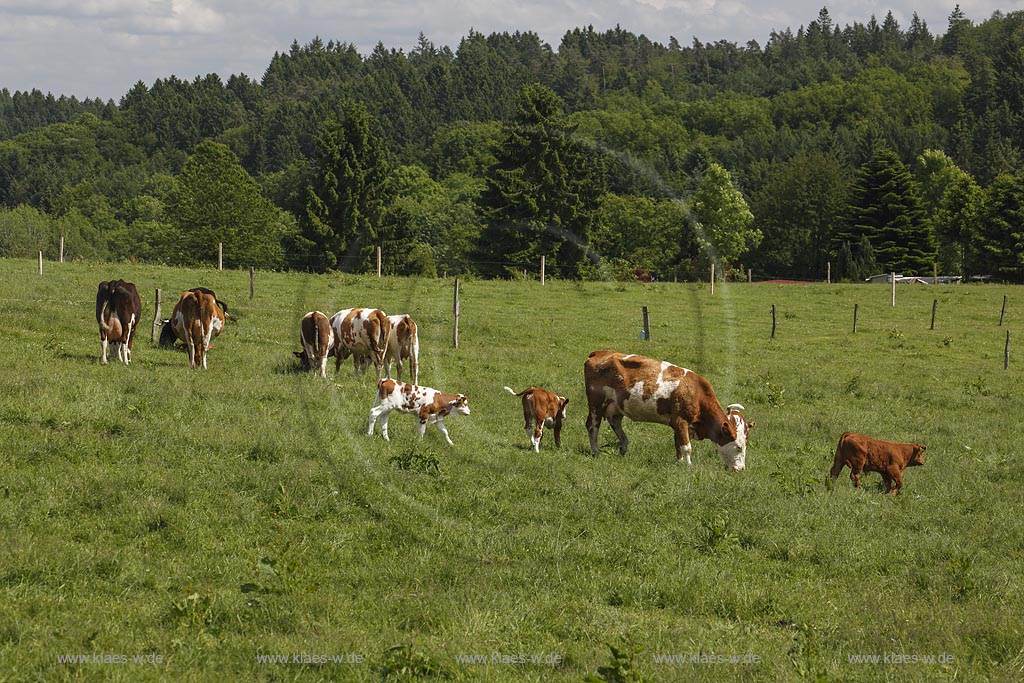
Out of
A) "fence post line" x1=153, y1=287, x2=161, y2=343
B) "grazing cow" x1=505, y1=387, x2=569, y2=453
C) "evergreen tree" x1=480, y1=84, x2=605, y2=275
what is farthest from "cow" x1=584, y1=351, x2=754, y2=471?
"evergreen tree" x1=480, y1=84, x2=605, y2=275

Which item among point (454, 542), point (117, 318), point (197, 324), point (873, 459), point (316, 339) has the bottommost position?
point (454, 542)

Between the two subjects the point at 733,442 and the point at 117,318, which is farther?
the point at 117,318

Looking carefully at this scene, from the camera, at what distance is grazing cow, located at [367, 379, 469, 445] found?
607 inches

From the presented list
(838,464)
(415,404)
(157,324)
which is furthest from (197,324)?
(838,464)

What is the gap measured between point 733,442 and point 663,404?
1.32m

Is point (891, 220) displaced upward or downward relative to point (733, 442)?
upward

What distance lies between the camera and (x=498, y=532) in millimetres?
11133

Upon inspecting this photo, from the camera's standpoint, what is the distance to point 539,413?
1587 cm

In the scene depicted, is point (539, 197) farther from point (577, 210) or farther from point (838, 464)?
point (838, 464)

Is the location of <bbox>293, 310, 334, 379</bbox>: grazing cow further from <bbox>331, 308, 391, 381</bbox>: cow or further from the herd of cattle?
the herd of cattle

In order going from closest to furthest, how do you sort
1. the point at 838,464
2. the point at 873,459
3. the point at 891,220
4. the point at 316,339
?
the point at 873,459 < the point at 838,464 < the point at 316,339 < the point at 891,220

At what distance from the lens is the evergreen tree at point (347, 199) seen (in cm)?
6625

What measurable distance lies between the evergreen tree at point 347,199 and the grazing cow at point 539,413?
4855cm

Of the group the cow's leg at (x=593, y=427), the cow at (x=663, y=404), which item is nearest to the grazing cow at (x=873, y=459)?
the cow at (x=663, y=404)
